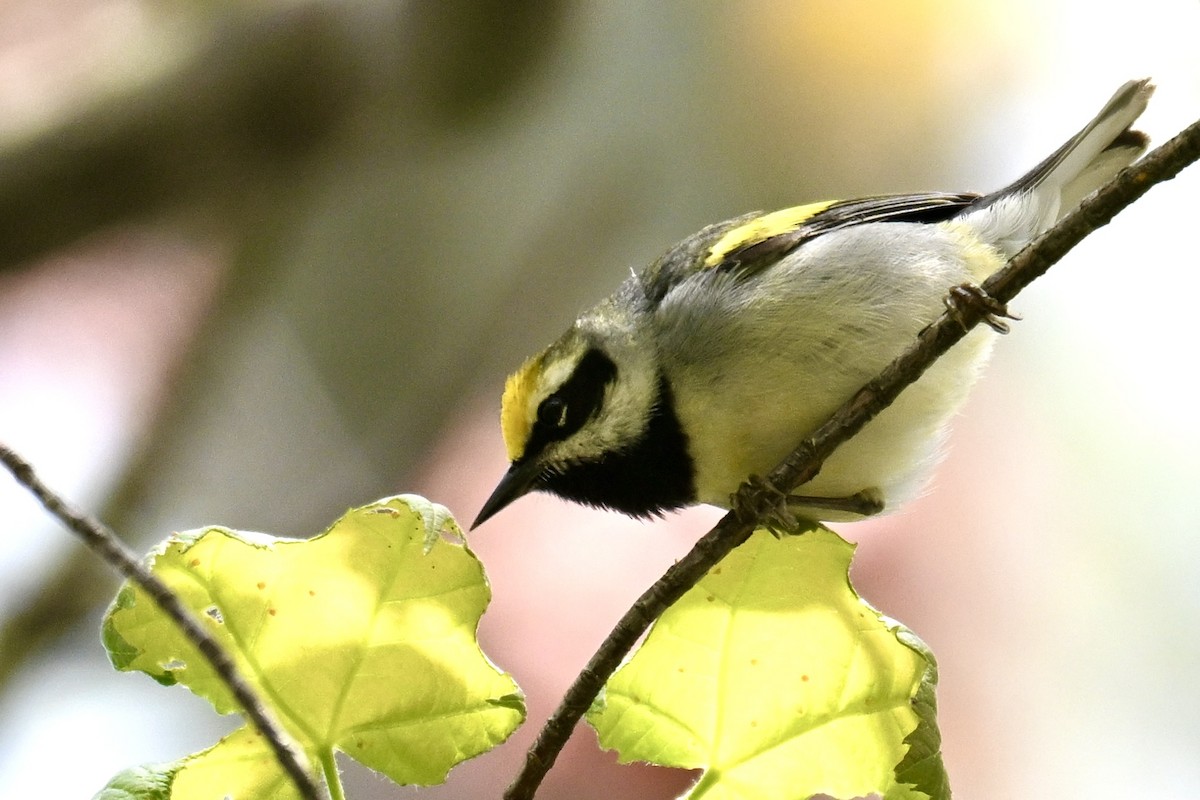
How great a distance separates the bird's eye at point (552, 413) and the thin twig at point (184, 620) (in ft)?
1.72

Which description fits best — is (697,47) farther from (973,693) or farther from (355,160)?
(973,693)

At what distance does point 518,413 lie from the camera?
0.92m

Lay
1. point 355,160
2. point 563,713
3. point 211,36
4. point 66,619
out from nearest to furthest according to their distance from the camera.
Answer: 1. point 563,713
2. point 66,619
3. point 211,36
4. point 355,160

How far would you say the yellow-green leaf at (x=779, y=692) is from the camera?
56cm

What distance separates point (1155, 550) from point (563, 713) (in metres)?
1.35

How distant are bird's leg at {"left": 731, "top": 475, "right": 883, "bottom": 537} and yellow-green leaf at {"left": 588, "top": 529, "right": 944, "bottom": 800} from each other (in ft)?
0.22

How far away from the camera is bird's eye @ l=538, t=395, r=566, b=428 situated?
3.02 ft

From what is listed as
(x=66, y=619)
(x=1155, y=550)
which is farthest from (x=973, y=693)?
(x=66, y=619)

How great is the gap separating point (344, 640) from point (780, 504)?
1.17 feet

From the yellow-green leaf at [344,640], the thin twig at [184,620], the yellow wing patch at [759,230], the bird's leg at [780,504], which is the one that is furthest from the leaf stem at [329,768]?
the yellow wing patch at [759,230]

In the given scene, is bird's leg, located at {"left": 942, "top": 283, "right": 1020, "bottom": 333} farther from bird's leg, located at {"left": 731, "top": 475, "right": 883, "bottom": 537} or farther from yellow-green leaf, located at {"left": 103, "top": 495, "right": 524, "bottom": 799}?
yellow-green leaf, located at {"left": 103, "top": 495, "right": 524, "bottom": 799}

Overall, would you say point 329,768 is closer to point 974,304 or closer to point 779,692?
point 779,692

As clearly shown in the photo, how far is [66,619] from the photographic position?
1444mm

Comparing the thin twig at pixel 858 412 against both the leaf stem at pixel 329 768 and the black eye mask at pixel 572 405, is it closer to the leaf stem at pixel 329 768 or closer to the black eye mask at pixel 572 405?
the leaf stem at pixel 329 768
